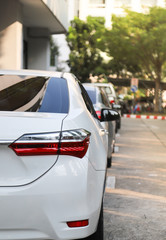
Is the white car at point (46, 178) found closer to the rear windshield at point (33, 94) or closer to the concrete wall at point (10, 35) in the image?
the rear windshield at point (33, 94)

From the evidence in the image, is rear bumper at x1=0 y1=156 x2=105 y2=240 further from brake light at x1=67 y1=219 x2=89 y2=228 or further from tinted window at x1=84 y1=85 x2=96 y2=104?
tinted window at x1=84 y1=85 x2=96 y2=104

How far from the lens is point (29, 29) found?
68.5 feet

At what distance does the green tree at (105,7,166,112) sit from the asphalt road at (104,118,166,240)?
28.2 metres

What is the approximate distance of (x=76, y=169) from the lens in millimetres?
2592

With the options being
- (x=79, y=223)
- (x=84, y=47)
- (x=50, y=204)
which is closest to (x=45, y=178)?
(x=50, y=204)

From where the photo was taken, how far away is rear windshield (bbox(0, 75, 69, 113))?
294 cm

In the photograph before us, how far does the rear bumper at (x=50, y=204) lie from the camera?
2479mm

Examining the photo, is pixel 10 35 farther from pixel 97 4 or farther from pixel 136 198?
pixel 97 4

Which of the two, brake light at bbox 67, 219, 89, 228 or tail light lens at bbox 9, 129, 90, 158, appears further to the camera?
brake light at bbox 67, 219, 89, 228

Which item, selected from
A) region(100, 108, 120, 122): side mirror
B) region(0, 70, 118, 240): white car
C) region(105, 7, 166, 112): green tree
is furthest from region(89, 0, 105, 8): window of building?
region(0, 70, 118, 240): white car

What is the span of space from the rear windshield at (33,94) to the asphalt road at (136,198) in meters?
1.52

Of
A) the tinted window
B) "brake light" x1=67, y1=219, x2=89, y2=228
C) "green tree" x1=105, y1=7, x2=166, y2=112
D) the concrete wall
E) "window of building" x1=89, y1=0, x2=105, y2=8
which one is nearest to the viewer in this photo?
"brake light" x1=67, y1=219, x2=89, y2=228

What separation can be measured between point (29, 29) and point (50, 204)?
19.1 meters

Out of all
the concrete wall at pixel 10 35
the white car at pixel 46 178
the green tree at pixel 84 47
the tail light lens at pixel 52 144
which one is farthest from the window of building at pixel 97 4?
the tail light lens at pixel 52 144
